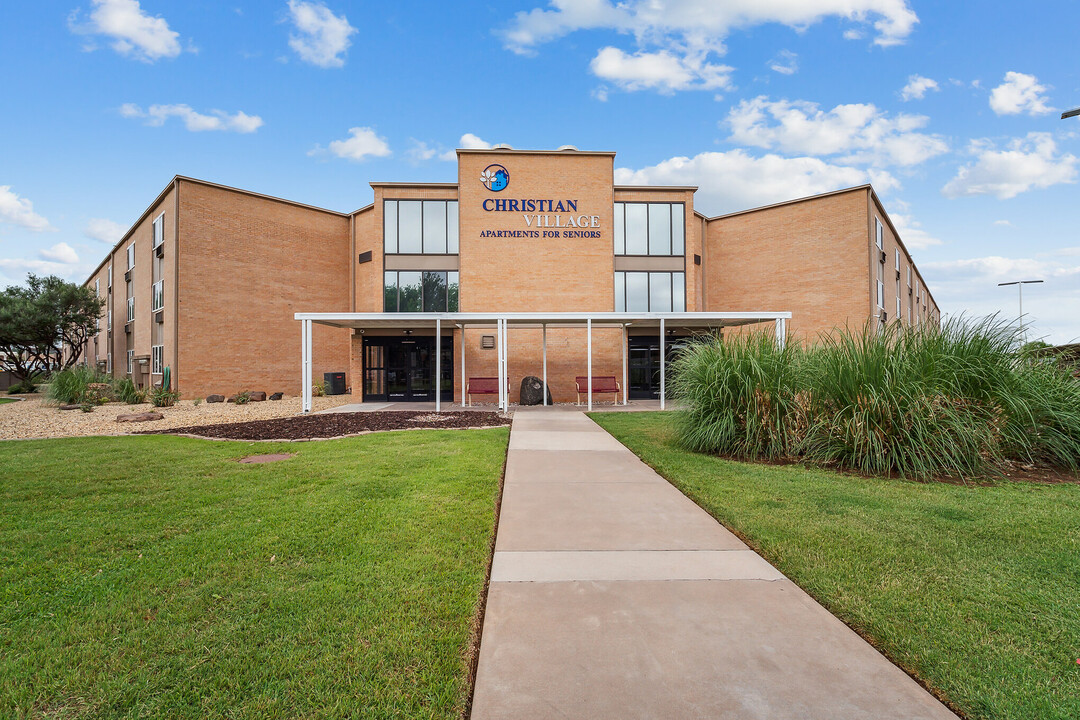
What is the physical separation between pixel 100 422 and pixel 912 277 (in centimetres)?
4985

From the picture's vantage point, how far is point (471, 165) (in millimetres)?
22938

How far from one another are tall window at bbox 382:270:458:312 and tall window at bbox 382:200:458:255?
96 centimetres

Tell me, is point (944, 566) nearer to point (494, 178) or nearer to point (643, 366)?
point (643, 366)

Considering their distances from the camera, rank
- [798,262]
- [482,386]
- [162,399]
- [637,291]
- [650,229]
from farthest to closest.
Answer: [798,262] < [650,229] < [637,291] < [482,386] < [162,399]

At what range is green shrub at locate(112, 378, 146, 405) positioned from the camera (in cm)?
2222

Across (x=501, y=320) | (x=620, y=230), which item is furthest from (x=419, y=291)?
(x=620, y=230)

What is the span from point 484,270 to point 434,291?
2.45 m

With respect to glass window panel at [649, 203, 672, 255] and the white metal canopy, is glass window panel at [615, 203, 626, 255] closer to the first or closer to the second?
glass window panel at [649, 203, 672, 255]

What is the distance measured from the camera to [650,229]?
79.2ft

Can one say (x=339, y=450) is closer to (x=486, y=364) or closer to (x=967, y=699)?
(x=967, y=699)

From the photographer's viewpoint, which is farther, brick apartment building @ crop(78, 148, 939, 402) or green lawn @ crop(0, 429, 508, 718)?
brick apartment building @ crop(78, 148, 939, 402)

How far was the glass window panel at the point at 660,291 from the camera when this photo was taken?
78.6 ft

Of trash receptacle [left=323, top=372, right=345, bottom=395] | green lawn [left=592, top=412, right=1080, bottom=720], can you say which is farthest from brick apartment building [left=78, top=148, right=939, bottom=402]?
green lawn [left=592, top=412, right=1080, bottom=720]

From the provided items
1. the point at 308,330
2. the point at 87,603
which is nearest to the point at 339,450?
the point at 87,603
